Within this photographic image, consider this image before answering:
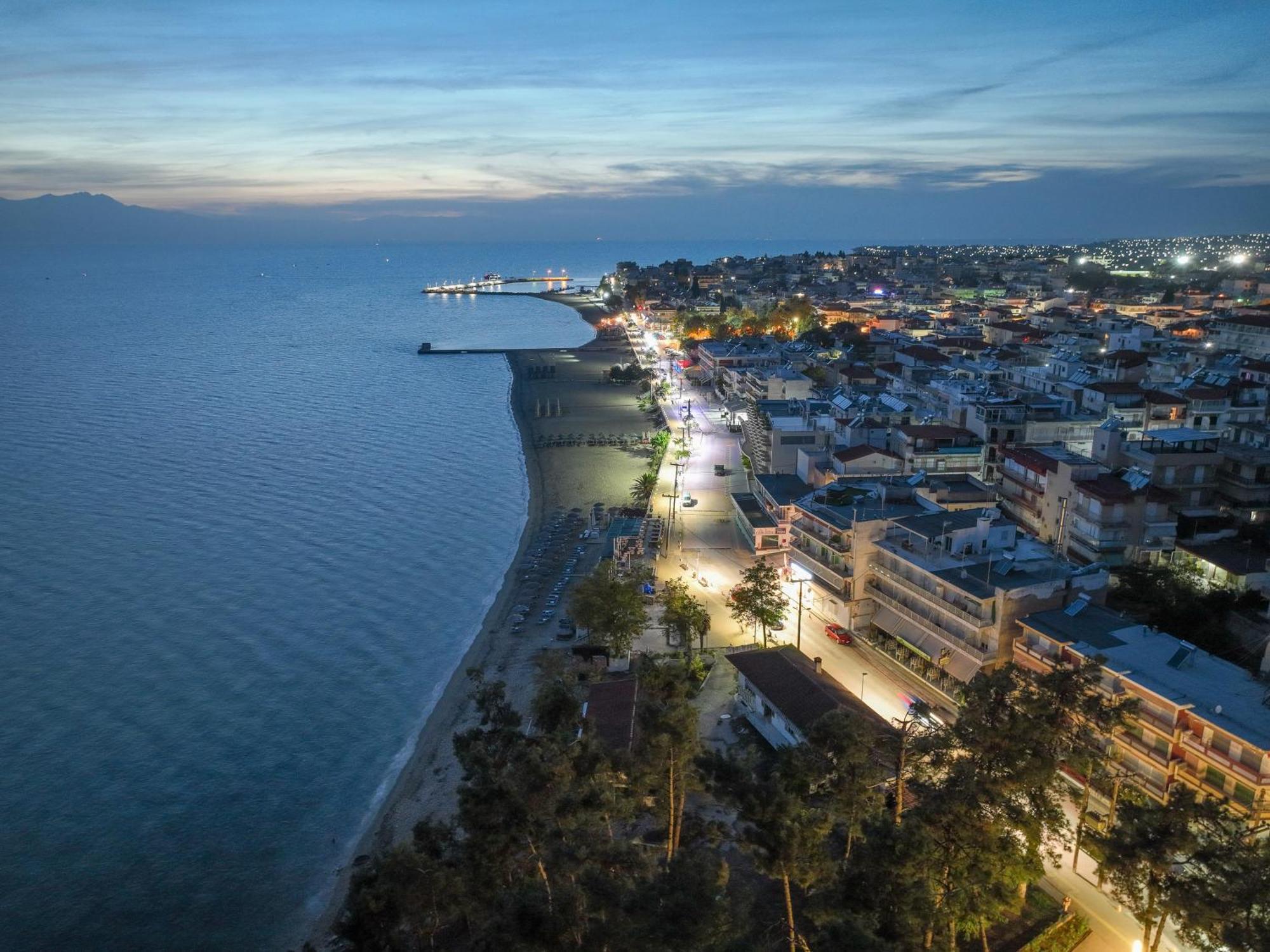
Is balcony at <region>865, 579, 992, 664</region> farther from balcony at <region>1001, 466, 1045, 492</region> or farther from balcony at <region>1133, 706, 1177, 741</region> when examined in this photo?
balcony at <region>1001, 466, 1045, 492</region>

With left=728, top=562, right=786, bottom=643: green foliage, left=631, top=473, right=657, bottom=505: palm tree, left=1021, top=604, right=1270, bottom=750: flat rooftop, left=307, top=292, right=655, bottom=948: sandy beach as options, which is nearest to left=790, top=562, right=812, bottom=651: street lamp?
left=728, top=562, right=786, bottom=643: green foliage

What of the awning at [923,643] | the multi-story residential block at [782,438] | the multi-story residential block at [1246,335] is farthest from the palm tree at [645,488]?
the multi-story residential block at [1246,335]

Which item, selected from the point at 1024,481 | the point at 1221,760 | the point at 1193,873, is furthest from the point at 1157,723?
the point at 1024,481

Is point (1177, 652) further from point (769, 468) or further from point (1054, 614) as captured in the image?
point (769, 468)

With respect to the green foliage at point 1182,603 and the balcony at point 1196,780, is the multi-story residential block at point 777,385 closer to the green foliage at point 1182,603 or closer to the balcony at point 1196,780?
the green foliage at point 1182,603

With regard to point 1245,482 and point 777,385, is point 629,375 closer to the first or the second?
point 777,385

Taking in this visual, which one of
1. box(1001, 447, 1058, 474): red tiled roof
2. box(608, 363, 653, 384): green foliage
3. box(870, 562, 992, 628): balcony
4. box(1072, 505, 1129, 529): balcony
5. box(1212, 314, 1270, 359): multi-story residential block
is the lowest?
box(608, 363, 653, 384): green foliage
